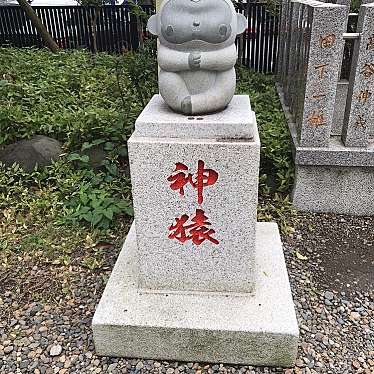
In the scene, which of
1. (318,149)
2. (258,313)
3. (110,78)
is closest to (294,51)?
(318,149)

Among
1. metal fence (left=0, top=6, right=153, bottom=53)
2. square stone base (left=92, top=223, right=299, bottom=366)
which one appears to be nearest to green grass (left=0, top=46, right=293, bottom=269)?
square stone base (left=92, top=223, right=299, bottom=366)

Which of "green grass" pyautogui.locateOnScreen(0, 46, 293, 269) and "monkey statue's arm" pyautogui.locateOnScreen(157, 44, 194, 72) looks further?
"green grass" pyautogui.locateOnScreen(0, 46, 293, 269)

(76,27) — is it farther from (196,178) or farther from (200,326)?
(200,326)

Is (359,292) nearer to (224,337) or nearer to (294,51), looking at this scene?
(224,337)

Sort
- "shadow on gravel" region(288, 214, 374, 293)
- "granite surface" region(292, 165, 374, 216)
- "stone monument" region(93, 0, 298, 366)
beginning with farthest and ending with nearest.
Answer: "granite surface" region(292, 165, 374, 216), "shadow on gravel" region(288, 214, 374, 293), "stone monument" region(93, 0, 298, 366)

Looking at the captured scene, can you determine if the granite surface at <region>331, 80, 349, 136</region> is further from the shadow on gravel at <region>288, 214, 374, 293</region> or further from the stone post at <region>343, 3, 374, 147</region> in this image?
the shadow on gravel at <region>288, 214, 374, 293</region>

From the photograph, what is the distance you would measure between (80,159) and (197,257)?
220 centimetres

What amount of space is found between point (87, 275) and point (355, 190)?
8.35 feet

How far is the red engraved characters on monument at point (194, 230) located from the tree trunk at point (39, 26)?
267 inches

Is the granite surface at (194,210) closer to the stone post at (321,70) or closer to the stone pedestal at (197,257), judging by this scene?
the stone pedestal at (197,257)

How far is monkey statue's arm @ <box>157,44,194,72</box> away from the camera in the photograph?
2.35m

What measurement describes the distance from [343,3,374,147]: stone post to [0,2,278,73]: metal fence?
13.2ft

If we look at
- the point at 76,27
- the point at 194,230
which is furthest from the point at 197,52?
the point at 76,27

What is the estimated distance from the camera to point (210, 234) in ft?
8.56
